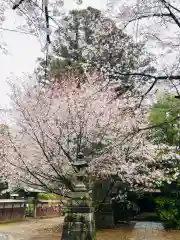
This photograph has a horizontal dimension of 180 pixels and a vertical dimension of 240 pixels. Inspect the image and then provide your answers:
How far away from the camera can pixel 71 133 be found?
13531mm

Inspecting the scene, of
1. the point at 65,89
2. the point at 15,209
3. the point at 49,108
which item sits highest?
the point at 65,89

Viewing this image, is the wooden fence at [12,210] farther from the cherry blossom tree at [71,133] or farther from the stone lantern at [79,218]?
the stone lantern at [79,218]

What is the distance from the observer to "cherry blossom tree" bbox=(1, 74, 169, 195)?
1229 centimetres

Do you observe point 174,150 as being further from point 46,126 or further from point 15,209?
point 15,209

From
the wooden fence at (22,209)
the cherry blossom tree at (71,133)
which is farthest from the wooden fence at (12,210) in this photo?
the cherry blossom tree at (71,133)

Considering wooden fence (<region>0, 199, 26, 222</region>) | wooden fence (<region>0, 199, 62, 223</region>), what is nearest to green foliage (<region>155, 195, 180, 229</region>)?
wooden fence (<region>0, 199, 62, 223</region>)

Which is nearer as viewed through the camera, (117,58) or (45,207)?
(117,58)

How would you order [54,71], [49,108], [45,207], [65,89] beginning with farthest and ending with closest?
1. [45,207]
2. [54,71]
3. [65,89]
4. [49,108]

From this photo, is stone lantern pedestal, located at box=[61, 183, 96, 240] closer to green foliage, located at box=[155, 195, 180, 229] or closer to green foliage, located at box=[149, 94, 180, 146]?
green foliage, located at box=[155, 195, 180, 229]

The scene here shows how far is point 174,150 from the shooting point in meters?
16.7

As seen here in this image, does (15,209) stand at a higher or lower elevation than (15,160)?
lower

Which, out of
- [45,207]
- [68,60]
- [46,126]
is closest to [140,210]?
[45,207]

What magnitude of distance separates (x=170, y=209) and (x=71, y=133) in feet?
22.0

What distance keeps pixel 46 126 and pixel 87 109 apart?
6.63 ft
